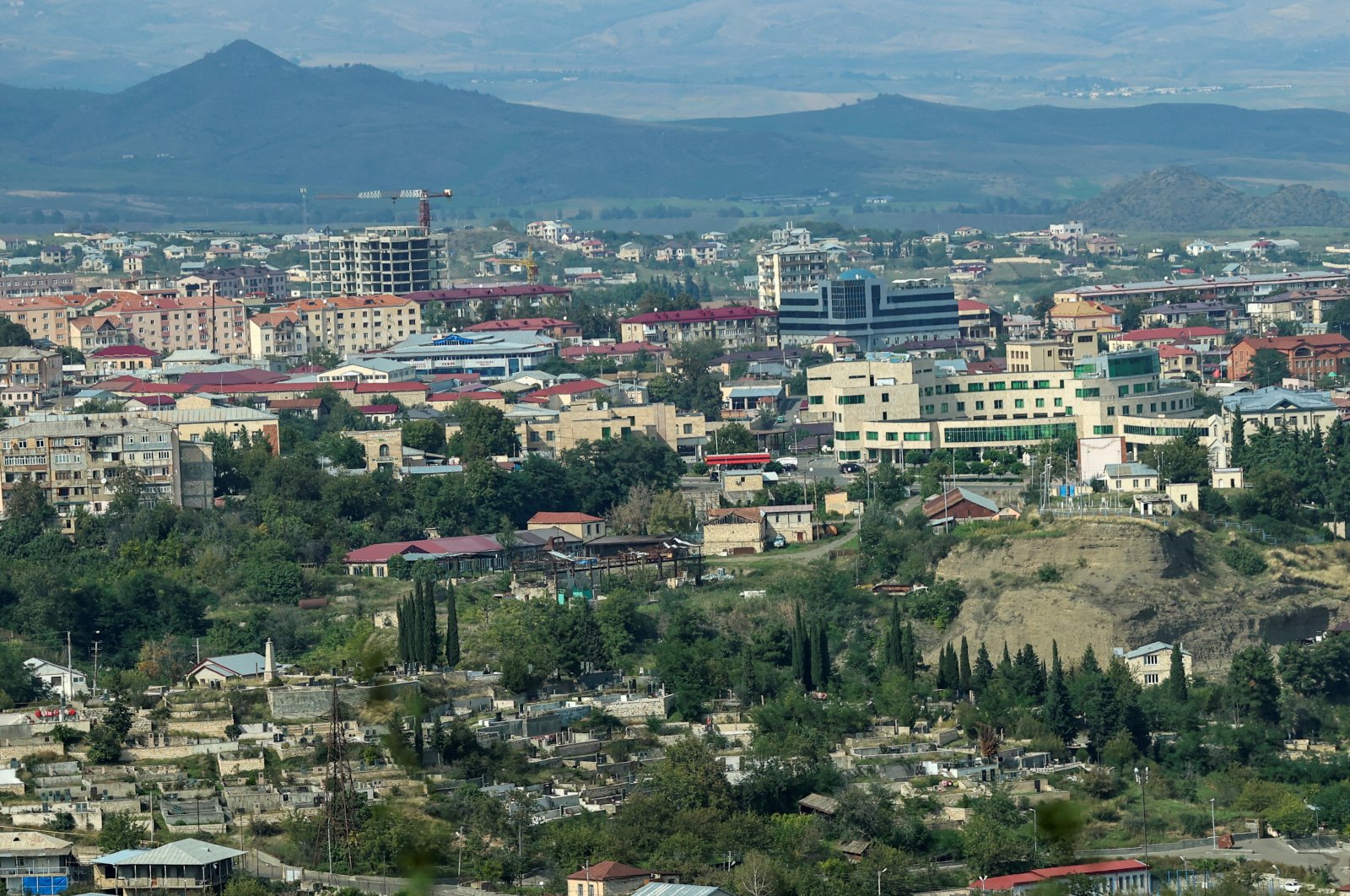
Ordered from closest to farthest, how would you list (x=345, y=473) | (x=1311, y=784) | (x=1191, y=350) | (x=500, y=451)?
(x=1311, y=784)
(x=345, y=473)
(x=500, y=451)
(x=1191, y=350)

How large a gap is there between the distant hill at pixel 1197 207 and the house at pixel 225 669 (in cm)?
12910

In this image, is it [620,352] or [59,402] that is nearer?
[59,402]

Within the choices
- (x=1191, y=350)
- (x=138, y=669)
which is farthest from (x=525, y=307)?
(x=138, y=669)

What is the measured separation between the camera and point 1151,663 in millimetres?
51812

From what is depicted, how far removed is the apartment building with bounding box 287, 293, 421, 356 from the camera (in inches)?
3762

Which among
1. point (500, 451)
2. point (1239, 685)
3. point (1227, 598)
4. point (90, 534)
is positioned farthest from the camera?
point (500, 451)

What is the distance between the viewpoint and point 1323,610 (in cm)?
5466

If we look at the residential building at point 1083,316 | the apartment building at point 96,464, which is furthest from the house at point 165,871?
the residential building at point 1083,316

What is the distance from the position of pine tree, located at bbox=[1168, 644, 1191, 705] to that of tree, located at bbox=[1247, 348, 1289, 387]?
28.8 m

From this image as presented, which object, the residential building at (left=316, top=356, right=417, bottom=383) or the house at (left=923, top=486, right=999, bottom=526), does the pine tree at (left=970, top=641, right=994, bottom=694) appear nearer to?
the house at (left=923, top=486, right=999, bottom=526)

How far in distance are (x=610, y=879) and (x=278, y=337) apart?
59.2m

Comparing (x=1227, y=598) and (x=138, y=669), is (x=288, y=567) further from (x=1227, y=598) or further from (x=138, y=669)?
(x=1227, y=598)

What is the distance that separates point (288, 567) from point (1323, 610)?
1803 cm

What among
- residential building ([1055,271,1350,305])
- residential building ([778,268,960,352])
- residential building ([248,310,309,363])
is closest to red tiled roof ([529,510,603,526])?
residential building ([778,268,960,352])
